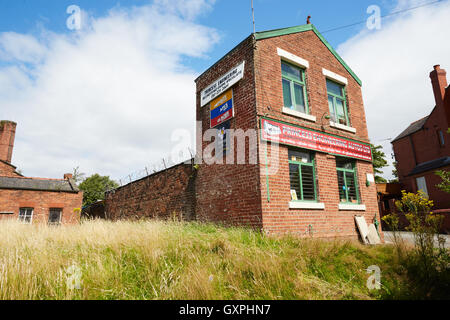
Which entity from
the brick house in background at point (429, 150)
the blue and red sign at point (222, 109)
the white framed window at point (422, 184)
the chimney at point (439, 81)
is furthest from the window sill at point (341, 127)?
the chimney at point (439, 81)

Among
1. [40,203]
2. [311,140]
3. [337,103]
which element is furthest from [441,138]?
[40,203]

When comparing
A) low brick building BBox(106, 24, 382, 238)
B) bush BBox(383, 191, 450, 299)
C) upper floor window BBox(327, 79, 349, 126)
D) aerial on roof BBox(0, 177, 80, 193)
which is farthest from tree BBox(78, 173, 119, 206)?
bush BBox(383, 191, 450, 299)

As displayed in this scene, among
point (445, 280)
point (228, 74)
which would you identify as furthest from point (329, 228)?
point (228, 74)

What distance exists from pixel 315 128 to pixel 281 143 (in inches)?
74.7

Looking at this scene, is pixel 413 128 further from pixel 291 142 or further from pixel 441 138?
pixel 291 142

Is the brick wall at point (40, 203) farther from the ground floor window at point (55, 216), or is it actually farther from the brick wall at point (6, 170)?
the brick wall at point (6, 170)

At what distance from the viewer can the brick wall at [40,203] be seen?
66.4ft

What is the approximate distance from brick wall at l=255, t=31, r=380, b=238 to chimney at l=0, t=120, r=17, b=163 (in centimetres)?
3497

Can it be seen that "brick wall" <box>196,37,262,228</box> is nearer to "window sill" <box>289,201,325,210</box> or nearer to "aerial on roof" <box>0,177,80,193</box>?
"window sill" <box>289,201,325,210</box>

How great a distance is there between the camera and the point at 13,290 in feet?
12.5

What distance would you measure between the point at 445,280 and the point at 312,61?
27.2ft

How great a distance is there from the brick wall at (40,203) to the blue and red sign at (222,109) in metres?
17.1

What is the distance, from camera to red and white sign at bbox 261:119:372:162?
26.8ft
